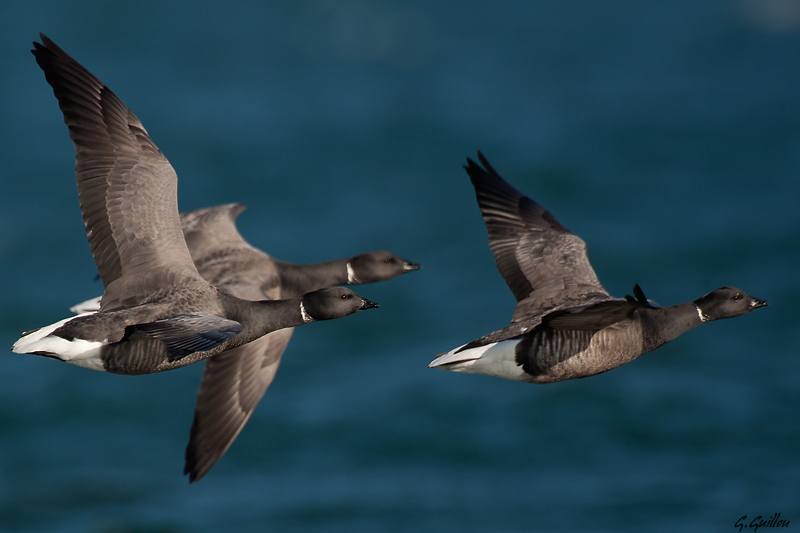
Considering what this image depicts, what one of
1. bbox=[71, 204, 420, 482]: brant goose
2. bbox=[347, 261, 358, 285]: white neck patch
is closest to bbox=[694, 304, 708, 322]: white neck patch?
bbox=[71, 204, 420, 482]: brant goose

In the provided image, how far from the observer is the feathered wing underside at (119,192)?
1387 centimetres

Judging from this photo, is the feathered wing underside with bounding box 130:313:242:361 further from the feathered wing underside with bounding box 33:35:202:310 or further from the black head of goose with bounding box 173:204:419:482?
the black head of goose with bounding box 173:204:419:482

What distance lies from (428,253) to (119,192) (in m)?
63.3

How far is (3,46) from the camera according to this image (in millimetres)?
83312

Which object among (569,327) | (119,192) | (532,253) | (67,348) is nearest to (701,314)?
(569,327)

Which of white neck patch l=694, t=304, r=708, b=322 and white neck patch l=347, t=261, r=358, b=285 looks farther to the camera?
white neck patch l=347, t=261, r=358, b=285

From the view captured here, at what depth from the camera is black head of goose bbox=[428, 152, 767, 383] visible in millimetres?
13000

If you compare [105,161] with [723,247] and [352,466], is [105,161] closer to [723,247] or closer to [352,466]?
[352,466]

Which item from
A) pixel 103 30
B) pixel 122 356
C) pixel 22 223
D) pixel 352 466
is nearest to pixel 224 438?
pixel 122 356

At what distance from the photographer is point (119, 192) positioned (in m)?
14.1

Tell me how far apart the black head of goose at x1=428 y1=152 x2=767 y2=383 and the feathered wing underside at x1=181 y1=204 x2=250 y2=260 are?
569 centimetres

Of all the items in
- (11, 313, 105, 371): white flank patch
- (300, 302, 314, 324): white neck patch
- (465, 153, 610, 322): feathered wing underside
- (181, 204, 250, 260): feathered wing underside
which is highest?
(181, 204, 250, 260): feathered wing underside

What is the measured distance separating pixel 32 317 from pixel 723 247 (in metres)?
52.4

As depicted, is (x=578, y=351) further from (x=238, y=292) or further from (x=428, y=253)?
(x=428, y=253)
